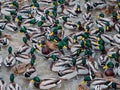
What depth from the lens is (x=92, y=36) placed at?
9.02 m

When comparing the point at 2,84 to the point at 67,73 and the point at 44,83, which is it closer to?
the point at 44,83

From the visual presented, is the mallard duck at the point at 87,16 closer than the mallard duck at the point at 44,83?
No

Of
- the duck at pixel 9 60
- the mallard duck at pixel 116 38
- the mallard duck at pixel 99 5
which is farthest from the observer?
the mallard duck at pixel 99 5

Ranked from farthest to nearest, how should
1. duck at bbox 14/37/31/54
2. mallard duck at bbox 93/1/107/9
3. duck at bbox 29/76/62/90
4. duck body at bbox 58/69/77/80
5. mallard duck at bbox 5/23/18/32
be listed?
mallard duck at bbox 93/1/107/9 < mallard duck at bbox 5/23/18/32 < duck at bbox 14/37/31/54 < duck body at bbox 58/69/77/80 < duck at bbox 29/76/62/90

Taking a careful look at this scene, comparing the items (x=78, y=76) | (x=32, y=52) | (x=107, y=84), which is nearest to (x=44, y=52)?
(x=32, y=52)

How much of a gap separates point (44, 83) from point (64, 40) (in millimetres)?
1321

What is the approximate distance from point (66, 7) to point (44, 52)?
6.25 feet

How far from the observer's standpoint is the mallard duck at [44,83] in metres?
7.87

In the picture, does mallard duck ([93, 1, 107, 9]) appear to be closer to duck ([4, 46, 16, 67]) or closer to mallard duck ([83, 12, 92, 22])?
mallard duck ([83, 12, 92, 22])

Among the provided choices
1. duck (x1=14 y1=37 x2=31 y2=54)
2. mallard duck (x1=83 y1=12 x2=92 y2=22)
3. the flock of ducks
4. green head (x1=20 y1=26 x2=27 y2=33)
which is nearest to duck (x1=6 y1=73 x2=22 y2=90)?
the flock of ducks

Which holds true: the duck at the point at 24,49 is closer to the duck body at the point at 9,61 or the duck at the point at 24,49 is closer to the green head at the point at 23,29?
the duck body at the point at 9,61

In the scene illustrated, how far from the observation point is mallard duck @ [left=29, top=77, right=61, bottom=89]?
7.87 meters

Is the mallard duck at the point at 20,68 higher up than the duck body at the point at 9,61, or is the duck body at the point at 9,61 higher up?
the duck body at the point at 9,61

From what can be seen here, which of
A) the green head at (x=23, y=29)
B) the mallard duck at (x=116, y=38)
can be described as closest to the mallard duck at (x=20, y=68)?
the green head at (x=23, y=29)
